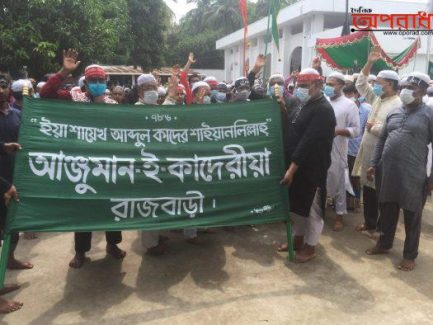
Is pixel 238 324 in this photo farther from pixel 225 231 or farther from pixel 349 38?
pixel 349 38

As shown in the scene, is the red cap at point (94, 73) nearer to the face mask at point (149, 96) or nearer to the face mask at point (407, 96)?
the face mask at point (149, 96)

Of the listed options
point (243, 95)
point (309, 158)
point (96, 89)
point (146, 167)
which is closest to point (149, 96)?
point (96, 89)

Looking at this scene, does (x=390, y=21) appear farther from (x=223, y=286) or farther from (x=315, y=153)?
(x=223, y=286)

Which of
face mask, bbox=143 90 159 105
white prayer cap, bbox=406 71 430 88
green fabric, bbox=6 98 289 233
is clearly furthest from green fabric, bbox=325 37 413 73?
face mask, bbox=143 90 159 105

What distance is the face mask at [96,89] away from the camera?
383 centimetres

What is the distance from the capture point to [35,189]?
10.1 feet

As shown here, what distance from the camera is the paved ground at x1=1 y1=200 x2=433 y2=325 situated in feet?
9.94

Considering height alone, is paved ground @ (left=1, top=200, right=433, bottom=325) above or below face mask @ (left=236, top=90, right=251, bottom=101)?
below

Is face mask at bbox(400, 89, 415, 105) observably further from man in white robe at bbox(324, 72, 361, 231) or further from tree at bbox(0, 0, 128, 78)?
tree at bbox(0, 0, 128, 78)

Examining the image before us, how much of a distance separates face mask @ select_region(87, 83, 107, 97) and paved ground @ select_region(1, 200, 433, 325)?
5.18 ft

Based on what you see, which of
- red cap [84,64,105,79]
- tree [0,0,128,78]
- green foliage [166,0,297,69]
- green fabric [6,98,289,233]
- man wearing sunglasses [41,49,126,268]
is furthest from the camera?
green foliage [166,0,297,69]

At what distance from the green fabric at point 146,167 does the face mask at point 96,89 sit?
0.57 metres

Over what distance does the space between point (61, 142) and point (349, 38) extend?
23.9 feet

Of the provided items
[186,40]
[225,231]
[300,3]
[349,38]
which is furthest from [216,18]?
[225,231]
